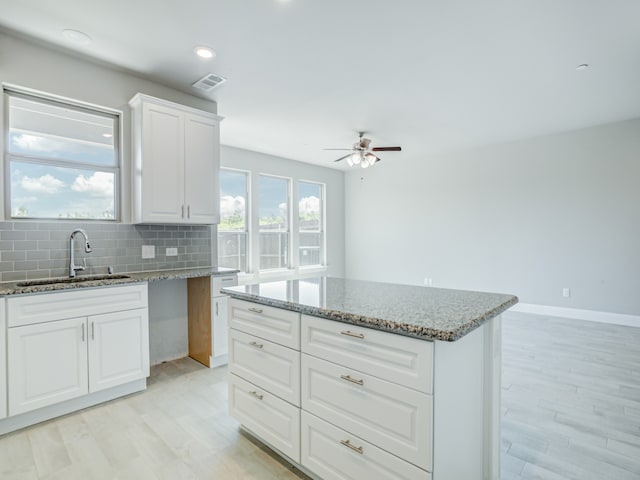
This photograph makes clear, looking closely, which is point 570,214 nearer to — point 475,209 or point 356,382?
point 475,209

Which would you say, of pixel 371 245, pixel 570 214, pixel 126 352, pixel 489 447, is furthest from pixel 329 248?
pixel 489 447

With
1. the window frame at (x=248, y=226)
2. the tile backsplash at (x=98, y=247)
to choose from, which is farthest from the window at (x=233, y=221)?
the tile backsplash at (x=98, y=247)

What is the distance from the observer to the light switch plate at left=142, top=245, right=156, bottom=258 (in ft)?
10.6

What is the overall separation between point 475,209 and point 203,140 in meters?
4.61

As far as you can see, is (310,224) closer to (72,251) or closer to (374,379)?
(72,251)

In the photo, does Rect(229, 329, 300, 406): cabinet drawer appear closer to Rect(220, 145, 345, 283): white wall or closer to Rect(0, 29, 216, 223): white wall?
Rect(0, 29, 216, 223): white wall

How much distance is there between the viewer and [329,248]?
743 cm

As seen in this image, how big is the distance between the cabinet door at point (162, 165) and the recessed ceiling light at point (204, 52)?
62 cm

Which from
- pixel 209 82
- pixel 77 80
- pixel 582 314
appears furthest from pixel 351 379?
pixel 582 314

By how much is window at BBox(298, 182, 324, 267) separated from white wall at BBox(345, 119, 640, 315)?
1186 mm

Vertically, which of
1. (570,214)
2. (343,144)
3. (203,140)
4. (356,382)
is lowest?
(356,382)

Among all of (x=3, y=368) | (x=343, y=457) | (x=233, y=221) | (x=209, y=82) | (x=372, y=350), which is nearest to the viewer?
(x=372, y=350)

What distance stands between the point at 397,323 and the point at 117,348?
228 cm

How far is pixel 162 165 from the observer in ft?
10.0
